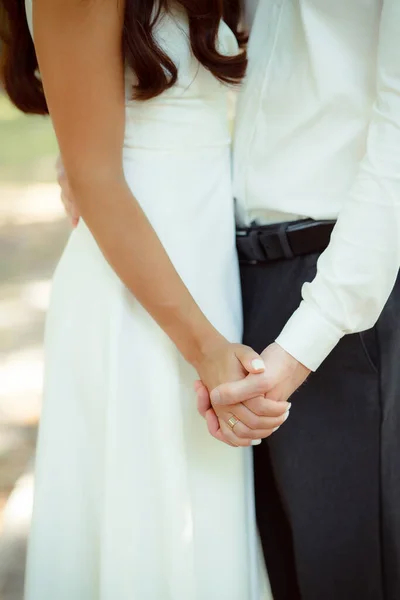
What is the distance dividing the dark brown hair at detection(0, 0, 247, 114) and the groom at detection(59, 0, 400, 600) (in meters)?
0.05

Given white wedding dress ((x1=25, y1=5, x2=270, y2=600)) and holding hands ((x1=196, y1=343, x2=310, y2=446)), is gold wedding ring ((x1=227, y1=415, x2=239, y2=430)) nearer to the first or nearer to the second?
holding hands ((x1=196, y1=343, x2=310, y2=446))

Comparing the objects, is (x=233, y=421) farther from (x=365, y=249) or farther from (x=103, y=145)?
(x=103, y=145)


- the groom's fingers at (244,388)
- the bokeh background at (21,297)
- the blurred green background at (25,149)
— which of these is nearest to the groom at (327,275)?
the groom's fingers at (244,388)

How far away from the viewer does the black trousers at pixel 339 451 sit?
1.08 metres

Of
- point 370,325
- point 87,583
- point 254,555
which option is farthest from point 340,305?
point 87,583

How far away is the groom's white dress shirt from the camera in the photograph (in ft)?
3.15

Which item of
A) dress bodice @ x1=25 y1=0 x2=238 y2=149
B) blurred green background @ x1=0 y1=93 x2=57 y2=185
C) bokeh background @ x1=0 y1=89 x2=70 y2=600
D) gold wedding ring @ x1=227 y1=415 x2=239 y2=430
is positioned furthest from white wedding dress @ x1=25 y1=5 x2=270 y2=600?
blurred green background @ x1=0 y1=93 x2=57 y2=185

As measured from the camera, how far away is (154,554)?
1.13 meters

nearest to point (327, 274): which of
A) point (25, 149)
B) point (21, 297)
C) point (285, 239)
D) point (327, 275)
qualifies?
point (327, 275)

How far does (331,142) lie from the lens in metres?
1.03

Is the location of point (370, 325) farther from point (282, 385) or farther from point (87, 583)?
point (87, 583)

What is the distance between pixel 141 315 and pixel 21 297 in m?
1.90

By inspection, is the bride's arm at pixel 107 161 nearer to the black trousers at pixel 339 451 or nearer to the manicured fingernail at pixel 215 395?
the manicured fingernail at pixel 215 395

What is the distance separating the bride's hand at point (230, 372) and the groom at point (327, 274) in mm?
19
